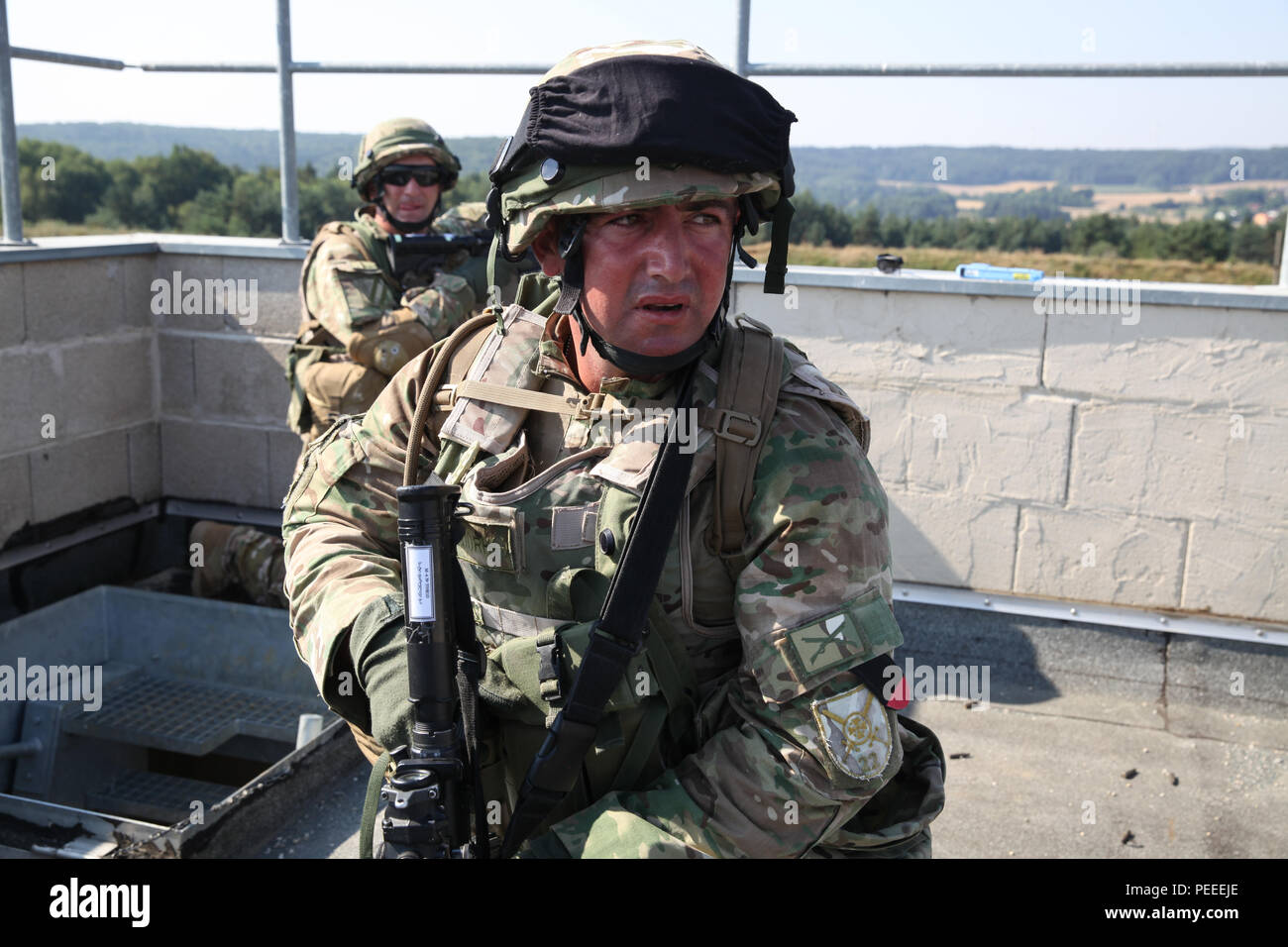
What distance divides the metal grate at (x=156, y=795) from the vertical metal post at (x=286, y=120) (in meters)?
2.51

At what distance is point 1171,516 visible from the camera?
4109 mm

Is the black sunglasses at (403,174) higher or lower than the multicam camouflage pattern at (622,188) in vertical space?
higher

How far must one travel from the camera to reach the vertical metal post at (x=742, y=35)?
4.13m

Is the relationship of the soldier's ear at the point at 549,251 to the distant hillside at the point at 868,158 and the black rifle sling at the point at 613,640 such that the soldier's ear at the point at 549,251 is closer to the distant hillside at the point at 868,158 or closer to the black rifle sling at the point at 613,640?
the black rifle sling at the point at 613,640

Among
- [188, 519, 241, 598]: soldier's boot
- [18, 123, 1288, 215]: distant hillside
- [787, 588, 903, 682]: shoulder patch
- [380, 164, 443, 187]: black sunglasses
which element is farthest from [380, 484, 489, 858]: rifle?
[188, 519, 241, 598]: soldier's boot

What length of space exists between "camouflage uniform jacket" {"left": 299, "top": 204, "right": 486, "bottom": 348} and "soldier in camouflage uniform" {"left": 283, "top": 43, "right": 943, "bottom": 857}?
2812 millimetres

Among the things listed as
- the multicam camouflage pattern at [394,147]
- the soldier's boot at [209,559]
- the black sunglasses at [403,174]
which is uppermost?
the multicam camouflage pattern at [394,147]

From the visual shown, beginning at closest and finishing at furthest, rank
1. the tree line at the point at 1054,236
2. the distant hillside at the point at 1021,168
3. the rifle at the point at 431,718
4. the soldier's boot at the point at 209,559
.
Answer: the rifle at the point at 431,718 < the soldier's boot at the point at 209,559 < the distant hillside at the point at 1021,168 < the tree line at the point at 1054,236

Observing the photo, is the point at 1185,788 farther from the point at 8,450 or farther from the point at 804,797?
the point at 8,450

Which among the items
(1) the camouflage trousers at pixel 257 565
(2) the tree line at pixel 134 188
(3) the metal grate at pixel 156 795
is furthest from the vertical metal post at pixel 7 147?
(2) the tree line at pixel 134 188

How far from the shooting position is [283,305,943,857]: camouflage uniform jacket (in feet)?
4.84

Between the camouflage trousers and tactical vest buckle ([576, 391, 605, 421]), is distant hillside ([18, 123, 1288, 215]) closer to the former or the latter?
tactical vest buckle ([576, 391, 605, 421])

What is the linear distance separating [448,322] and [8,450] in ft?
6.57

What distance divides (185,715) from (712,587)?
3.32 meters
